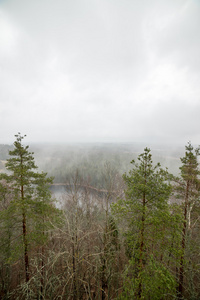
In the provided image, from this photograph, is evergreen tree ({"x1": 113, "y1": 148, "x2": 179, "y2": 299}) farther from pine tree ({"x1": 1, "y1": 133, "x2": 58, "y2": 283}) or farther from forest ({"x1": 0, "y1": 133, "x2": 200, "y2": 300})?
pine tree ({"x1": 1, "y1": 133, "x2": 58, "y2": 283})

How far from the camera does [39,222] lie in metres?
8.52

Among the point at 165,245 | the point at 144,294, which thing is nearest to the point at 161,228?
the point at 165,245

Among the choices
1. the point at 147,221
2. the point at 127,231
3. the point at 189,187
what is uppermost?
the point at 189,187

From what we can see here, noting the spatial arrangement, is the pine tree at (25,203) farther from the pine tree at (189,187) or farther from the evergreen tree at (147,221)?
the pine tree at (189,187)

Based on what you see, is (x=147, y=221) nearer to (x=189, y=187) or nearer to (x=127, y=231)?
(x=127, y=231)

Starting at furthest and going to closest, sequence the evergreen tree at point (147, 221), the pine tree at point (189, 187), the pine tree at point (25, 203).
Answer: the pine tree at point (189, 187) → the pine tree at point (25, 203) → the evergreen tree at point (147, 221)

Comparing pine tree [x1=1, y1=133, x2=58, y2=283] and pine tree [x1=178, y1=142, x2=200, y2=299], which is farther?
pine tree [x1=178, y1=142, x2=200, y2=299]

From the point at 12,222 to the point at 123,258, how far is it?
11923 mm

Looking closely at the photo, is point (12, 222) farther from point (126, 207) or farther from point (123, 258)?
point (123, 258)

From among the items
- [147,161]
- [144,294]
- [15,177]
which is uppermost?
[147,161]

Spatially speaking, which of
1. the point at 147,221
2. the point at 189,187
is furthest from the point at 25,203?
the point at 189,187

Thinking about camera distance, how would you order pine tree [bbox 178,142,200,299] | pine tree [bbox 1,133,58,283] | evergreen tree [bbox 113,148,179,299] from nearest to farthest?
evergreen tree [bbox 113,148,179,299]
pine tree [bbox 1,133,58,283]
pine tree [bbox 178,142,200,299]

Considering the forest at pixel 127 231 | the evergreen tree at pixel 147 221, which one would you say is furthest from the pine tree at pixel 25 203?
the evergreen tree at pixel 147 221

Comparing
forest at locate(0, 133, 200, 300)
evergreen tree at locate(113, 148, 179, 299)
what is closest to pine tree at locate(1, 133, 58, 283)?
forest at locate(0, 133, 200, 300)
